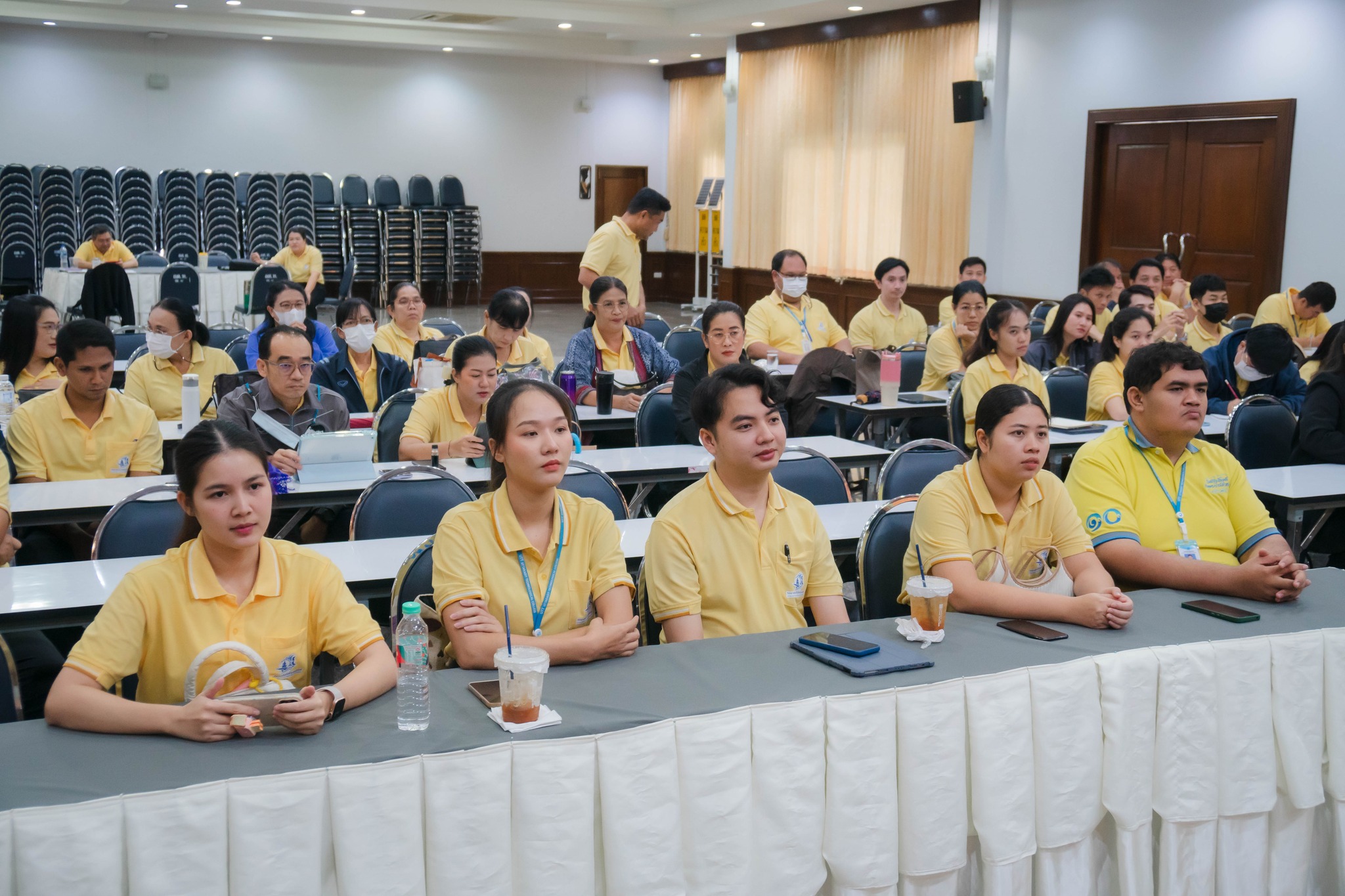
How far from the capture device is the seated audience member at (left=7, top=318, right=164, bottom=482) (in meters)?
4.25

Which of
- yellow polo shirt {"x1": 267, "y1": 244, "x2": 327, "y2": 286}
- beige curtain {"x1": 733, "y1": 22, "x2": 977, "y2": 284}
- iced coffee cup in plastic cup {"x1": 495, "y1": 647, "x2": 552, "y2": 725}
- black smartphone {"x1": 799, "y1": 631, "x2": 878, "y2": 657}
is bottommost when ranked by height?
black smartphone {"x1": 799, "y1": 631, "x2": 878, "y2": 657}

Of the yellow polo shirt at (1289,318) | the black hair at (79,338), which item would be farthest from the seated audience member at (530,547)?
the yellow polo shirt at (1289,318)

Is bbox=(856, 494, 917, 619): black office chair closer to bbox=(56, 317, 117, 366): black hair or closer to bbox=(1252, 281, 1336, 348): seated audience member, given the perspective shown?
bbox=(56, 317, 117, 366): black hair

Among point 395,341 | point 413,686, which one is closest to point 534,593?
→ point 413,686

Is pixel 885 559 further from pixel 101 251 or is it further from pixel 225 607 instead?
pixel 101 251

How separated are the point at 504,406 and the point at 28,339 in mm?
4055

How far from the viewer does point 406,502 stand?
3721 millimetres

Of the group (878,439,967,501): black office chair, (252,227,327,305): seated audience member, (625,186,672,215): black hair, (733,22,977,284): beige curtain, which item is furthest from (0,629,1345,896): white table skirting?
(252,227,327,305): seated audience member

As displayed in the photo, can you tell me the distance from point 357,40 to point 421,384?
12342mm

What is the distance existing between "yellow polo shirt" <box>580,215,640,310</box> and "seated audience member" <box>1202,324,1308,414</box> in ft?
11.9

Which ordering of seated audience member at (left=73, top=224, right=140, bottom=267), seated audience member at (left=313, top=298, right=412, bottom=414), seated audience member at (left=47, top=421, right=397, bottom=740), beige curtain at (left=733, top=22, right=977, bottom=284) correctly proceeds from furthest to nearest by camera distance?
seated audience member at (left=73, top=224, right=140, bottom=267), beige curtain at (left=733, top=22, right=977, bottom=284), seated audience member at (left=313, top=298, right=412, bottom=414), seated audience member at (left=47, top=421, right=397, bottom=740)

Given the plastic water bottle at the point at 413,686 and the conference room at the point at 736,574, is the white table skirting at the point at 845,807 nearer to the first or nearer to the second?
the conference room at the point at 736,574

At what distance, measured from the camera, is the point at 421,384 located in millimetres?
5562

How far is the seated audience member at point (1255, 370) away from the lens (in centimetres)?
615
